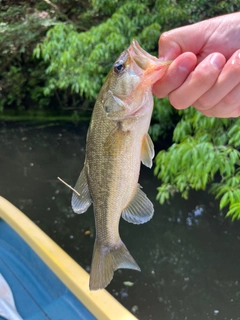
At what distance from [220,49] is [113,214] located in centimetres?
80

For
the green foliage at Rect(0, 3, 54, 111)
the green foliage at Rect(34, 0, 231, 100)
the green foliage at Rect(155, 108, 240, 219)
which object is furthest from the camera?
the green foliage at Rect(0, 3, 54, 111)

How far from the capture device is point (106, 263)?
1.58 meters

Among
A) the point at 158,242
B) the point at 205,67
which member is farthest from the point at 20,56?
the point at 205,67

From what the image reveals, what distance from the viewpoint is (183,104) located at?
4.82 ft

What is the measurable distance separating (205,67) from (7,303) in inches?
95.2

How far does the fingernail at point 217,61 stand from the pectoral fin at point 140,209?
1.86 feet

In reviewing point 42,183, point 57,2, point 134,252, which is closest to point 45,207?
point 42,183

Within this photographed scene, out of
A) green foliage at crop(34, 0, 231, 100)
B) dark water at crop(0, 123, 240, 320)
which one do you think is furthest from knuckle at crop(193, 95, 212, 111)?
green foliage at crop(34, 0, 231, 100)

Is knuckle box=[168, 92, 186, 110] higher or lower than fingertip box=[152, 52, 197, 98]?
lower

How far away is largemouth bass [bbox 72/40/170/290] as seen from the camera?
4.46 ft

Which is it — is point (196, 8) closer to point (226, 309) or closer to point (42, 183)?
point (42, 183)

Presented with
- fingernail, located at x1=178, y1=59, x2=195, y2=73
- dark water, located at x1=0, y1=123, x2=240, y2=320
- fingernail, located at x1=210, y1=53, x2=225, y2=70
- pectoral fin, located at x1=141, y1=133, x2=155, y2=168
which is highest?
fingernail, located at x1=210, y1=53, x2=225, y2=70

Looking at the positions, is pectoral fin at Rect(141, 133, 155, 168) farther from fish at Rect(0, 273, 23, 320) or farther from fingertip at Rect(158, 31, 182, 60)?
fish at Rect(0, 273, 23, 320)

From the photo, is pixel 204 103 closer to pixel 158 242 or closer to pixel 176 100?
pixel 176 100
